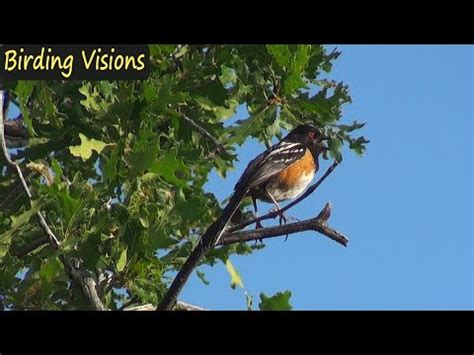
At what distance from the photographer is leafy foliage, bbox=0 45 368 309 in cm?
748

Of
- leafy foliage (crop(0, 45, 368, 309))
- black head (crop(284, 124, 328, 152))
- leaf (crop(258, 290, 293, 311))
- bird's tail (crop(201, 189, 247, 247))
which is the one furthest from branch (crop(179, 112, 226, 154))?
leaf (crop(258, 290, 293, 311))

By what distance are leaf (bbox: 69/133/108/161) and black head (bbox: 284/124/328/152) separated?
78.6 inches

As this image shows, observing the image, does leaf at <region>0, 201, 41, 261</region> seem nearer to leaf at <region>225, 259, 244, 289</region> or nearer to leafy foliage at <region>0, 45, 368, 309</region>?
leafy foliage at <region>0, 45, 368, 309</region>

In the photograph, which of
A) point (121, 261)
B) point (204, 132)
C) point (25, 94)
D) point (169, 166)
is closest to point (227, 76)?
point (204, 132)

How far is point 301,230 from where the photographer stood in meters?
6.56

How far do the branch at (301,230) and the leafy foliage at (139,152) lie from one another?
1.93ft

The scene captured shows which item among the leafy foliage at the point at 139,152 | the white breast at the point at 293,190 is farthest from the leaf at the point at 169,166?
the white breast at the point at 293,190

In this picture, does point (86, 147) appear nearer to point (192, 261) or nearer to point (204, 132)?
point (204, 132)

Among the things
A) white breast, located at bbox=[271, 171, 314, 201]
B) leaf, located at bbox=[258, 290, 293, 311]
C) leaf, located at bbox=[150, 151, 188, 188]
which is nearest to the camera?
leaf, located at bbox=[258, 290, 293, 311]

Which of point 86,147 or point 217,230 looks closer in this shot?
point 217,230

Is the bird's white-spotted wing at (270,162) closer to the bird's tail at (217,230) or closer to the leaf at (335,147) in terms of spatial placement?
the leaf at (335,147)

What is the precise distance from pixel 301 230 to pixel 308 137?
3.11 m

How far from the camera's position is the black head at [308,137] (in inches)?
366

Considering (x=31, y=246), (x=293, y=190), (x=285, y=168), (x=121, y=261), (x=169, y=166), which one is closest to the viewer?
(x=121, y=261)
